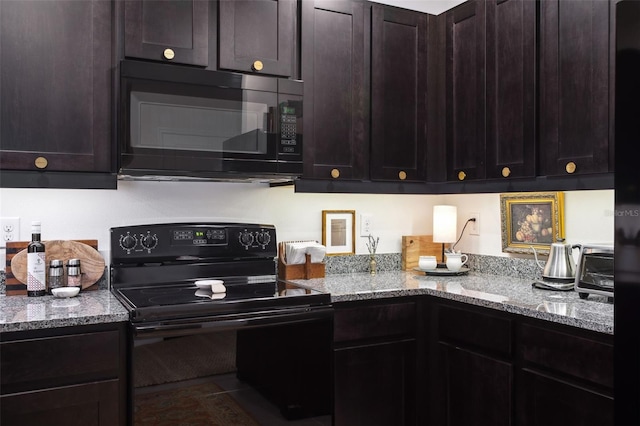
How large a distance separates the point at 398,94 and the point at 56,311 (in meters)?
1.80

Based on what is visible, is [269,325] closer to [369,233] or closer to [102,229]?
[102,229]

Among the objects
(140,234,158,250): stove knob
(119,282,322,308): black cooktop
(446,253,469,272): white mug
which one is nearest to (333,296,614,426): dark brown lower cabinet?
(119,282,322,308): black cooktop

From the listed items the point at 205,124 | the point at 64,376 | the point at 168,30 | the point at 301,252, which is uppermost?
the point at 168,30

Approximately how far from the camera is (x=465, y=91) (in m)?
2.66

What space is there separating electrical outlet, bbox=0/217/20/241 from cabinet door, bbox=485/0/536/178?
6.70 ft

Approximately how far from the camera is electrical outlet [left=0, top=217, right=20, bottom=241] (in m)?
2.21

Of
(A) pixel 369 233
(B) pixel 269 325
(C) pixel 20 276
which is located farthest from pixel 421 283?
(C) pixel 20 276

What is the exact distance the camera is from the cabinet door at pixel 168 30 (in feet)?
7.00

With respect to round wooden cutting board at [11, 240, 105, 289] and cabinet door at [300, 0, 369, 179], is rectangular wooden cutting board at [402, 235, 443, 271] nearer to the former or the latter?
cabinet door at [300, 0, 369, 179]

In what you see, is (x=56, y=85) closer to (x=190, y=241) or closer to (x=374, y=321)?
(x=190, y=241)

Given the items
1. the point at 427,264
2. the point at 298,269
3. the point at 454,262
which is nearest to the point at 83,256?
the point at 298,269

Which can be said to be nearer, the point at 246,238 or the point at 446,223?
the point at 246,238

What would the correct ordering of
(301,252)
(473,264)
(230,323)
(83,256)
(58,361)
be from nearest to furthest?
(58,361) < (230,323) < (83,256) < (301,252) < (473,264)

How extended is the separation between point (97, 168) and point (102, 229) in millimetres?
379
